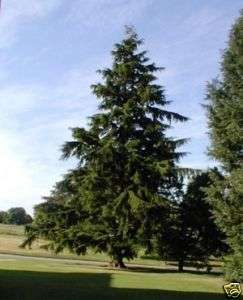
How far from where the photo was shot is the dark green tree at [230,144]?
2567 centimetres

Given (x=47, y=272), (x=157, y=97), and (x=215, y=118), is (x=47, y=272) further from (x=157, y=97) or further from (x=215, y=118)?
(x=157, y=97)

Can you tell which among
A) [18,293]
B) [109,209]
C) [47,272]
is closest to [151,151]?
[109,209]

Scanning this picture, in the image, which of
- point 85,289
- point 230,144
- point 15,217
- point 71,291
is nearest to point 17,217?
point 15,217

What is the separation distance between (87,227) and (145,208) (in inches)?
159

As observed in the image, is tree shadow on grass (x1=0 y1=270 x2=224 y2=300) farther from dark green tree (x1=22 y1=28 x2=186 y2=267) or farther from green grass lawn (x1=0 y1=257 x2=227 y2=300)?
dark green tree (x1=22 y1=28 x2=186 y2=267)

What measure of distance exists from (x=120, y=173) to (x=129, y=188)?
5.17 ft

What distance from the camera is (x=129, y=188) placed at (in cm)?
3472

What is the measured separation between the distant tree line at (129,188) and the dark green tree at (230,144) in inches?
251

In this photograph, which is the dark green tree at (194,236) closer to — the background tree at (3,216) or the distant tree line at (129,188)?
the distant tree line at (129,188)

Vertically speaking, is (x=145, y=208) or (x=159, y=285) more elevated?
(x=145, y=208)

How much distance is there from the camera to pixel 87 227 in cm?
3534

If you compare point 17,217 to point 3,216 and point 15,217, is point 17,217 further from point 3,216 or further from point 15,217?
point 3,216

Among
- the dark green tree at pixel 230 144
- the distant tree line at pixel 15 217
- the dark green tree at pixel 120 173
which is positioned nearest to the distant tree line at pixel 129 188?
the dark green tree at pixel 120 173

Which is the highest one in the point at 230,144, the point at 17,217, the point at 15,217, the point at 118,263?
the point at 17,217
